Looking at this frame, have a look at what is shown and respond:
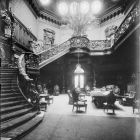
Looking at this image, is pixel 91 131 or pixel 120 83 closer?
pixel 91 131

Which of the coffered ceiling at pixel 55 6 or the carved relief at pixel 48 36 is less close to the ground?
the coffered ceiling at pixel 55 6

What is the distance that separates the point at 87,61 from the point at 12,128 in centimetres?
1196

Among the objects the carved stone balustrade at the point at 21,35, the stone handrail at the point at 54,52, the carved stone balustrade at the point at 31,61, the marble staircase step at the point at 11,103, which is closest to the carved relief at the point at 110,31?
the stone handrail at the point at 54,52

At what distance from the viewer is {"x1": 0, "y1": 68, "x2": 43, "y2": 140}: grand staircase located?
4309mm

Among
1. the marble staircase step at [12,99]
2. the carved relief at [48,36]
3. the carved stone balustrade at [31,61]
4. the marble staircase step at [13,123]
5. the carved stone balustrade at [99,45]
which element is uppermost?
the carved relief at [48,36]

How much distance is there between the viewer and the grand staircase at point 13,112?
4.31 metres

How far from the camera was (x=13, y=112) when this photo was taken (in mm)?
5355

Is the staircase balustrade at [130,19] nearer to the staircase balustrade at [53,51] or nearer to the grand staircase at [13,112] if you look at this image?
the staircase balustrade at [53,51]

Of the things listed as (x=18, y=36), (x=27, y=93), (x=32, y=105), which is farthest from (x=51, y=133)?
(x=18, y=36)

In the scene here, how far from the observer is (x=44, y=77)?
1490 cm

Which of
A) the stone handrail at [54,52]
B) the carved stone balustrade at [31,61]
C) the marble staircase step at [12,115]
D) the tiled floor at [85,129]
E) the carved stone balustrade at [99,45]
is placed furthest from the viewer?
the carved stone balustrade at [99,45]

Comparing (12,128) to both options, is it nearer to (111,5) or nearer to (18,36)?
(18,36)

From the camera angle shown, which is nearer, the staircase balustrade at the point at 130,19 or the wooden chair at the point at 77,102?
the staircase balustrade at the point at 130,19

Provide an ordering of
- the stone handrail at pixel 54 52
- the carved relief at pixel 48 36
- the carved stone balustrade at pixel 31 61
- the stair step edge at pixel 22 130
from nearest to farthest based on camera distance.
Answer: the stair step edge at pixel 22 130 → the carved stone balustrade at pixel 31 61 → the stone handrail at pixel 54 52 → the carved relief at pixel 48 36
